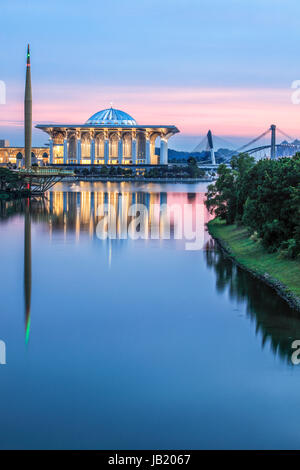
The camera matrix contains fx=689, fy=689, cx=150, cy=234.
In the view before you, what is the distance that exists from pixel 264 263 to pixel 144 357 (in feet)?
38.6

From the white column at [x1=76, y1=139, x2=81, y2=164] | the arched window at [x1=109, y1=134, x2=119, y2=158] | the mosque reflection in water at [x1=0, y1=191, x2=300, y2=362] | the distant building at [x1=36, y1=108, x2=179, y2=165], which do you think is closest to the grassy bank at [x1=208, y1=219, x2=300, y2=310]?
the mosque reflection in water at [x1=0, y1=191, x2=300, y2=362]

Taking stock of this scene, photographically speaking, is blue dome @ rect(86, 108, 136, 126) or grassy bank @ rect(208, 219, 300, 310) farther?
blue dome @ rect(86, 108, 136, 126)

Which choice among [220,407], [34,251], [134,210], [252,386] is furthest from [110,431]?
[134,210]

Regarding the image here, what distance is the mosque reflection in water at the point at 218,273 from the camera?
57.4 ft

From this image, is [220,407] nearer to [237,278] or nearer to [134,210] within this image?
[237,278]

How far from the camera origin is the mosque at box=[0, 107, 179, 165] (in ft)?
509

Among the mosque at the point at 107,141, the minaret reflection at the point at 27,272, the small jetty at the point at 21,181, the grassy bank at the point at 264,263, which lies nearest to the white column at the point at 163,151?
the mosque at the point at 107,141

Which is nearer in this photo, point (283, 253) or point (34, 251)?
point (283, 253)

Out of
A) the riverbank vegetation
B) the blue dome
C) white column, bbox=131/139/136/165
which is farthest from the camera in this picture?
the blue dome

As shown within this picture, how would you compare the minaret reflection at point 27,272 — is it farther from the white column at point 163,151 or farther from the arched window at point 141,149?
the white column at point 163,151

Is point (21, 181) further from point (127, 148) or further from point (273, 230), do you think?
point (127, 148)

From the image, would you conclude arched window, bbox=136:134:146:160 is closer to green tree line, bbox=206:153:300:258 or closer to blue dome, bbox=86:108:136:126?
blue dome, bbox=86:108:136:126

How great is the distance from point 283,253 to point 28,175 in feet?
155
